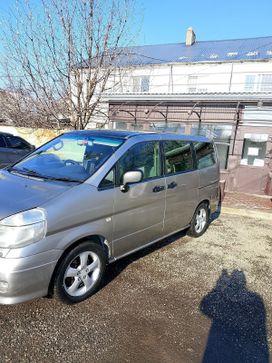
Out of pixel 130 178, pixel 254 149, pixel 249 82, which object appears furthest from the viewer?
pixel 249 82

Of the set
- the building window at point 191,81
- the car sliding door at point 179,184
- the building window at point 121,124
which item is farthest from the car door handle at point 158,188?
the building window at point 191,81

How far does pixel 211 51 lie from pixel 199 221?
19928 millimetres

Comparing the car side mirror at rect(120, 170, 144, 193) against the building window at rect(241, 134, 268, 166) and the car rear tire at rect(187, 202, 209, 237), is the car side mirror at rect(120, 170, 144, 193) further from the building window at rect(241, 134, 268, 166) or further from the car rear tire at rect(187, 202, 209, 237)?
the building window at rect(241, 134, 268, 166)

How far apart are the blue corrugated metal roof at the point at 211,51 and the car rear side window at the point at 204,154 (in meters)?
14.3

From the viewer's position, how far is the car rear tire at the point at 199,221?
548 centimetres

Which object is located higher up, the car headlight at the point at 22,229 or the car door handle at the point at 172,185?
the car headlight at the point at 22,229

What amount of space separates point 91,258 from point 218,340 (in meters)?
1.50

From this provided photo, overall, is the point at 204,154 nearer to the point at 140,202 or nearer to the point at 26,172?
the point at 140,202

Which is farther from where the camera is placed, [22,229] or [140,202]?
[140,202]

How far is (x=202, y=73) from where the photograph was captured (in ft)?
65.7

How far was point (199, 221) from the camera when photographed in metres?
5.67

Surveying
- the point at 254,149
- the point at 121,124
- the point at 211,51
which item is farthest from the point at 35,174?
the point at 211,51

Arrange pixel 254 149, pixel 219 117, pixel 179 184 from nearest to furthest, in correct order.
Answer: pixel 179 184, pixel 254 149, pixel 219 117

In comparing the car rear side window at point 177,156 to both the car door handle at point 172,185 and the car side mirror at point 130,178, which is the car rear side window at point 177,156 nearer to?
the car door handle at point 172,185
